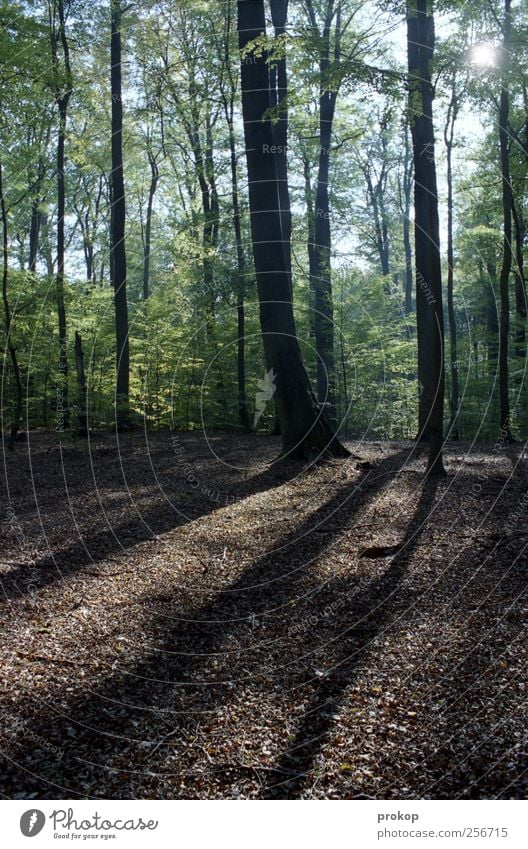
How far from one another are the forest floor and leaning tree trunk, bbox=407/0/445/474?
1168mm

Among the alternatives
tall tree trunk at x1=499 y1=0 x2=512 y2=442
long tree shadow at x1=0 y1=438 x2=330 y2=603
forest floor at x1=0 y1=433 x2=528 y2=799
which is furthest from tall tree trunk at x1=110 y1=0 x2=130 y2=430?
tall tree trunk at x1=499 y1=0 x2=512 y2=442

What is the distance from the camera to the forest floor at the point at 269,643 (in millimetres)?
3393

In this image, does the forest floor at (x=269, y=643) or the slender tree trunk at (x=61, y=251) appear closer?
the forest floor at (x=269, y=643)

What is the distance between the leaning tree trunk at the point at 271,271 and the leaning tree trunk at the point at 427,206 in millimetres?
2264

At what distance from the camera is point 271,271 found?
11.5 m

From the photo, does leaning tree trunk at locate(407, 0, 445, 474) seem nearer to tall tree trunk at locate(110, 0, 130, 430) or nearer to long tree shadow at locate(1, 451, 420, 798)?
long tree shadow at locate(1, 451, 420, 798)

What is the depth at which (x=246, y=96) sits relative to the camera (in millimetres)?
11375

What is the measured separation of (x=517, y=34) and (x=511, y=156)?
4.66 metres

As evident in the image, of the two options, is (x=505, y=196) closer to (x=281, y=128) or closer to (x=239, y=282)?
(x=281, y=128)

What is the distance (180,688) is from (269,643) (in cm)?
93

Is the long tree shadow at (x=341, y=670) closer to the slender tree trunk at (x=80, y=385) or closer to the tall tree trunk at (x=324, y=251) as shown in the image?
the slender tree trunk at (x=80, y=385)

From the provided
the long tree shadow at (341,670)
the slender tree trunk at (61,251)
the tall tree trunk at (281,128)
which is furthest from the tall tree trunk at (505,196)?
the slender tree trunk at (61,251)

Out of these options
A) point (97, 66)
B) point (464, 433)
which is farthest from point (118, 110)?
point (464, 433)

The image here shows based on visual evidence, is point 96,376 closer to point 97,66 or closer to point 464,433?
point 97,66
